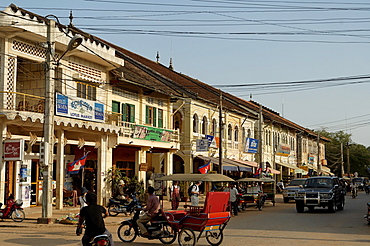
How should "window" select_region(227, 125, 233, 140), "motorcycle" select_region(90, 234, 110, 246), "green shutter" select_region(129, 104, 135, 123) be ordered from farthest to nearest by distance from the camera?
"window" select_region(227, 125, 233, 140)
"green shutter" select_region(129, 104, 135, 123)
"motorcycle" select_region(90, 234, 110, 246)

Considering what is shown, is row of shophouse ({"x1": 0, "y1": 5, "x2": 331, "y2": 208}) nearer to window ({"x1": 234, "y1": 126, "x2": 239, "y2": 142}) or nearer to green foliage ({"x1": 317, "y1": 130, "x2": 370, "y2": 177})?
window ({"x1": 234, "y1": 126, "x2": 239, "y2": 142})

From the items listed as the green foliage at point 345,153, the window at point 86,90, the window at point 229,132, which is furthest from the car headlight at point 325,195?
the green foliage at point 345,153

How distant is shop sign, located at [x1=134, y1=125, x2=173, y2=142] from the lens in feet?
101

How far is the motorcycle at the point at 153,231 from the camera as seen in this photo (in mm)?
13828

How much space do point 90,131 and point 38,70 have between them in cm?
427

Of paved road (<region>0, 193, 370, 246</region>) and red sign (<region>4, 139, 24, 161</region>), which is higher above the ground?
red sign (<region>4, 139, 24, 161</region>)

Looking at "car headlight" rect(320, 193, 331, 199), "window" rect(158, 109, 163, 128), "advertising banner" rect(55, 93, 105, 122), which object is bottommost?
"car headlight" rect(320, 193, 331, 199)

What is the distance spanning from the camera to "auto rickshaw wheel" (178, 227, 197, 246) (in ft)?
43.6

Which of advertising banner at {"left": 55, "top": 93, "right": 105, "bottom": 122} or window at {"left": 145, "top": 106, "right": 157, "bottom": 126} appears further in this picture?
window at {"left": 145, "top": 106, "right": 157, "bottom": 126}

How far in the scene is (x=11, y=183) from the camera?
24.3 m

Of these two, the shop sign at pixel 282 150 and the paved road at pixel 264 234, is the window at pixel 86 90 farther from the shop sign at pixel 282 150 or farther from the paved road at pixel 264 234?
the shop sign at pixel 282 150

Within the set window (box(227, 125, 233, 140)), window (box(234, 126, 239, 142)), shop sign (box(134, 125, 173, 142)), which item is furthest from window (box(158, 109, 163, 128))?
window (box(234, 126, 239, 142))

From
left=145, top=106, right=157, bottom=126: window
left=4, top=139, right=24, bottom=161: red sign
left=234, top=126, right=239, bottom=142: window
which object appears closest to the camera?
left=4, top=139, right=24, bottom=161: red sign

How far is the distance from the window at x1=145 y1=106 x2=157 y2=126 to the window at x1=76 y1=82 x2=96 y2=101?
6031mm
